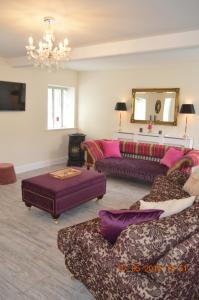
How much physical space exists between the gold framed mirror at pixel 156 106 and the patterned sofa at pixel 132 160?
69 centimetres

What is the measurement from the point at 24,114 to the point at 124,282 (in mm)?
4727

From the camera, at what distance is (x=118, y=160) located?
5020mm

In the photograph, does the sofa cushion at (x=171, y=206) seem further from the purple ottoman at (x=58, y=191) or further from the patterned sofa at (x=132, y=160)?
the patterned sofa at (x=132, y=160)

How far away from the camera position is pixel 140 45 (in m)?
3.34

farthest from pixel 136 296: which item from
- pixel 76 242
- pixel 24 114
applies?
pixel 24 114

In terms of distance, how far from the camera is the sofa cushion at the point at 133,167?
444cm

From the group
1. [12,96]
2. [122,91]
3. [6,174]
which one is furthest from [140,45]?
[6,174]

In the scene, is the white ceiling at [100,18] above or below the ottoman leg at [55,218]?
above

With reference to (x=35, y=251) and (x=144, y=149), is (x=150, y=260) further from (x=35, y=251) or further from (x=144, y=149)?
(x=144, y=149)

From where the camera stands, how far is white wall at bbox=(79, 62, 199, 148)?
16.6ft

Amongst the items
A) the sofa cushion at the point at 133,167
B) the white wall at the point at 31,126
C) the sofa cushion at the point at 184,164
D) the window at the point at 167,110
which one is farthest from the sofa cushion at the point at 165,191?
the white wall at the point at 31,126

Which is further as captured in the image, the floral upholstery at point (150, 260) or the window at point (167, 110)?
the window at point (167, 110)

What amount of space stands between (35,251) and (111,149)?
3.10m

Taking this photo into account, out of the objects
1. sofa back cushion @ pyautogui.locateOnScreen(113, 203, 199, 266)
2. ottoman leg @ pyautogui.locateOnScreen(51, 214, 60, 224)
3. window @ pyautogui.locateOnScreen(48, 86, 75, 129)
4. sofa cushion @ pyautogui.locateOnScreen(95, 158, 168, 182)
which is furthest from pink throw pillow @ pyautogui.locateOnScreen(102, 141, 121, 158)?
sofa back cushion @ pyautogui.locateOnScreen(113, 203, 199, 266)
